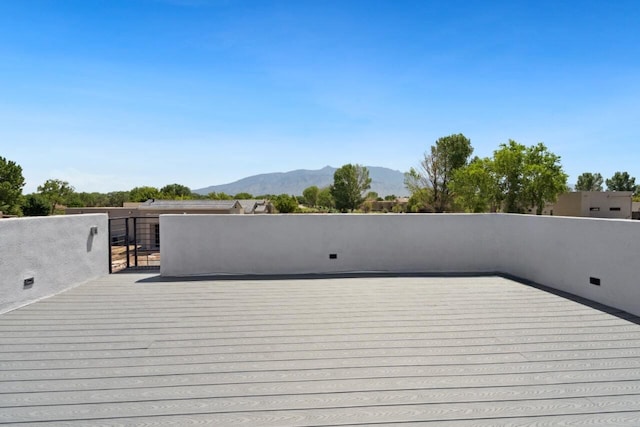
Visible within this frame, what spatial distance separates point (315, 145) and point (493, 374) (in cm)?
3016

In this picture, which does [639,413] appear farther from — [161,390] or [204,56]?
[204,56]

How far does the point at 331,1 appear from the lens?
8117 millimetres

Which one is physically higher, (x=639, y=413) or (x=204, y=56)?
(x=204, y=56)

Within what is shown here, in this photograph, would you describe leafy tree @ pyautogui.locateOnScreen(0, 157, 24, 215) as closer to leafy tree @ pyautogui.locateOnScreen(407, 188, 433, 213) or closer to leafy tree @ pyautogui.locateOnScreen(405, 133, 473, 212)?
leafy tree @ pyautogui.locateOnScreen(405, 133, 473, 212)

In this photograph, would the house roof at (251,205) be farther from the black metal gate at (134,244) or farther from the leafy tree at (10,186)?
the leafy tree at (10,186)

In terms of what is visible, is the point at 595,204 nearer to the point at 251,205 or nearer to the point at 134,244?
the point at 251,205

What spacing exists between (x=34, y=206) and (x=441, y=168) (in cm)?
4439

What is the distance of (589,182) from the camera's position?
59.3m

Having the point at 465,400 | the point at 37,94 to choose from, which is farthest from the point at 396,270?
the point at 37,94

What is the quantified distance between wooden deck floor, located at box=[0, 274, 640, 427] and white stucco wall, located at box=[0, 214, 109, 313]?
0.74 feet

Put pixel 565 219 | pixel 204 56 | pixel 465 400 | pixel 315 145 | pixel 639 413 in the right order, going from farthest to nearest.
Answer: pixel 315 145
pixel 204 56
pixel 565 219
pixel 465 400
pixel 639 413

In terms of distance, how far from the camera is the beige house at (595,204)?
29656 mm

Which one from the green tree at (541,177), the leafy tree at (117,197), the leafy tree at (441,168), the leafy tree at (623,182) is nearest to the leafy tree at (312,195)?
the leafy tree at (117,197)

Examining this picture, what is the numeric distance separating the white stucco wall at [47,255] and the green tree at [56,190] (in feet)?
181
